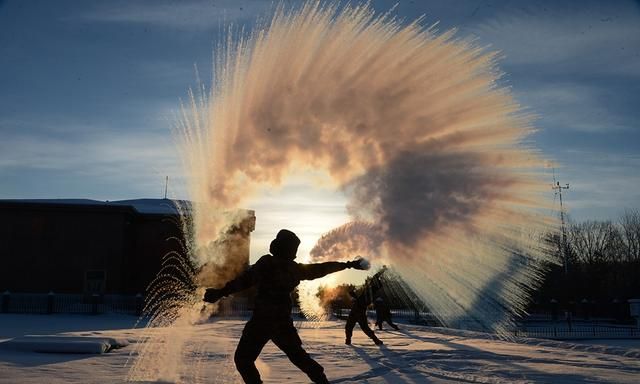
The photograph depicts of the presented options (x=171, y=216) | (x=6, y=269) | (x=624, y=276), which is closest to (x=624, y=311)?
(x=624, y=276)

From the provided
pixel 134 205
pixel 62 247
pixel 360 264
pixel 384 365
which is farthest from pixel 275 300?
pixel 134 205

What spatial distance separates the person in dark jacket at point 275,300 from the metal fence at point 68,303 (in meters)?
29.2

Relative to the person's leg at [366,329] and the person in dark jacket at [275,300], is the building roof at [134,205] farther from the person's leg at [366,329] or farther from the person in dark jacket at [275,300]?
the person in dark jacket at [275,300]

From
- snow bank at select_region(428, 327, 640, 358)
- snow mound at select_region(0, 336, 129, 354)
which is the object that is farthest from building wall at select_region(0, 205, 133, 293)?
snow mound at select_region(0, 336, 129, 354)

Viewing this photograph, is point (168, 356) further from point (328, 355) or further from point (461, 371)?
point (461, 371)

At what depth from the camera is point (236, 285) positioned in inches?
237

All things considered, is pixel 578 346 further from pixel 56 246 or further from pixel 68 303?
pixel 56 246

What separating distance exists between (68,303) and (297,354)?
3210 centimetres

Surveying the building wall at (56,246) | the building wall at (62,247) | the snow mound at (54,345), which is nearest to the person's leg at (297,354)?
the snow mound at (54,345)

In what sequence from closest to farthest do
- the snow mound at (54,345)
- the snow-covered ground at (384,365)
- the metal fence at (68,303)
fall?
1. the snow-covered ground at (384,365)
2. the snow mound at (54,345)
3. the metal fence at (68,303)

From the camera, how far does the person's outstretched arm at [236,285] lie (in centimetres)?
592

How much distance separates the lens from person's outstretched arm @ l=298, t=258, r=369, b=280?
20.6 feet

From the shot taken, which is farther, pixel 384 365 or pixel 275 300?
pixel 384 365

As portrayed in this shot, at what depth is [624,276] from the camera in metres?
60.3
